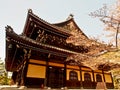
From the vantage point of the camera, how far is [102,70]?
17.3m

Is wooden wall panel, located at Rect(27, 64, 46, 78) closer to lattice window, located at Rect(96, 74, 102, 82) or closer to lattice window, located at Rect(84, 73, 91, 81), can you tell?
lattice window, located at Rect(84, 73, 91, 81)

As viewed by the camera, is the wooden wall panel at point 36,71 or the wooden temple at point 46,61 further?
the wooden wall panel at point 36,71

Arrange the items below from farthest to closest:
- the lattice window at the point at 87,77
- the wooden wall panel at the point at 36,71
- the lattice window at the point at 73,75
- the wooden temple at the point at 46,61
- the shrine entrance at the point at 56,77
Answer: the lattice window at the point at 87,77 → the lattice window at the point at 73,75 → the shrine entrance at the point at 56,77 → the wooden wall panel at the point at 36,71 → the wooden temple at the point at 46,61

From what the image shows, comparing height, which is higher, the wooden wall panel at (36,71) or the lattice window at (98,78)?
the wooden wall panel at (36,71)

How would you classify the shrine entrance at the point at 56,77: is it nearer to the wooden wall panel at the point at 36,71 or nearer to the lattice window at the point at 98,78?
the wooden wall panel at the point at 36,71

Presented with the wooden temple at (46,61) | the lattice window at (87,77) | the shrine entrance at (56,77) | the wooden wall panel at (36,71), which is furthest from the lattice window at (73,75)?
the wooden wall panel at (36,71)

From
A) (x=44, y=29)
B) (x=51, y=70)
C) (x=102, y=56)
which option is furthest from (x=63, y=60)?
(x=102, y=56)

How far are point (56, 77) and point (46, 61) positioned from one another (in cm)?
172

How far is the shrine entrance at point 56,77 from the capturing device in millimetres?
12672

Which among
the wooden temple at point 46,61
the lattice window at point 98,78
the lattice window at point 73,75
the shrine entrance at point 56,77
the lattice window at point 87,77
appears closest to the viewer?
the wooden temple at point 46,61

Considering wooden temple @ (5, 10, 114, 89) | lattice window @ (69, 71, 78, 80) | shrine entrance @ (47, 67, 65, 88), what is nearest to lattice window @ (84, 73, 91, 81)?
wooden temple @ (5, 10, 114, 89)

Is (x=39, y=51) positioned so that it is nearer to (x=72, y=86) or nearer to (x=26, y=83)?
(x=26, y=83)

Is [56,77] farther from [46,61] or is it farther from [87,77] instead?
[87,77]

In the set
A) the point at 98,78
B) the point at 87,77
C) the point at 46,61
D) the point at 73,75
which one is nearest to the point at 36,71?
the point at 46,61
